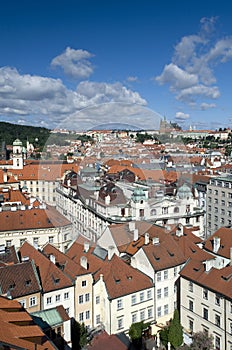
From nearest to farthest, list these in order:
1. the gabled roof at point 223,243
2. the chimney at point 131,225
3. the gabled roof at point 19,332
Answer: the gabled roof at point 19,332
the chimney at point 131,225
the gabled roof at point 223,243

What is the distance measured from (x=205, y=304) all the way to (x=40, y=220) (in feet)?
51.6

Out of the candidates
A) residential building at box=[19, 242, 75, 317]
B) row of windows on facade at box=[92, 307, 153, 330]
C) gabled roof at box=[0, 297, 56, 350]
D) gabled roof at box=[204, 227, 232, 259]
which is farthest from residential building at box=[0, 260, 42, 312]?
gabled roof at box=[204, 227, 232, 259]

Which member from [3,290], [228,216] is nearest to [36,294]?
[3,290]

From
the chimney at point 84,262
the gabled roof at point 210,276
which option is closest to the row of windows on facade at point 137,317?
the chimney at point 84,262

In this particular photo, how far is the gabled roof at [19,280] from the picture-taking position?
60.5 ft

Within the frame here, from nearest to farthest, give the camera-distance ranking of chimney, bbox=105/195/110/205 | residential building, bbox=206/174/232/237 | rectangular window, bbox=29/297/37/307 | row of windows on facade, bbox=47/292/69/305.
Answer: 1. rectangular window, bbox=29/297/37/307
2. row of windows on facade, bbox=47/292/69/305
3. chimney, bbox=105/195/110/205
4. residential building, bbox=206/174/232/237

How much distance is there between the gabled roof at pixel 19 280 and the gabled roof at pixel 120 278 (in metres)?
3.74

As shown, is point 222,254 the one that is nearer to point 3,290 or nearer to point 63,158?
point 63,158

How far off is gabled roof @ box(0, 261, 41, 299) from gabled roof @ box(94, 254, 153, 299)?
12.3 ft

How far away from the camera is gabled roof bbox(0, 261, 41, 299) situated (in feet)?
60.5

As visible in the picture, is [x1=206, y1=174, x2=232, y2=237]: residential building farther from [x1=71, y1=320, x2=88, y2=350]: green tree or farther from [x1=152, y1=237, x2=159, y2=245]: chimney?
[x1=71, y1=320, x2=88, y2=350]: green tree

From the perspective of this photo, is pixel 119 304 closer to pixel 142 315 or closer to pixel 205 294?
pixel 142 315

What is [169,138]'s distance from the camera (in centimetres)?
2864

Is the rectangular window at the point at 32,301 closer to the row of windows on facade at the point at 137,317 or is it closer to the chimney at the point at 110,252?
the row of windows on facade at the point at 137,317
